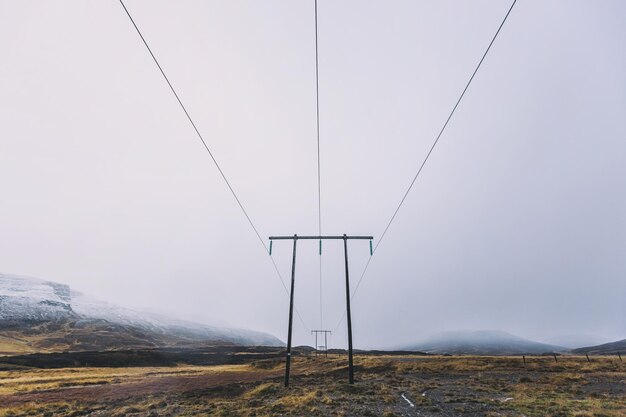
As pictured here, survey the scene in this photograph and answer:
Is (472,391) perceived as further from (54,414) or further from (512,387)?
(54,414)

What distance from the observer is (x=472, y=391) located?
2488 centimetres

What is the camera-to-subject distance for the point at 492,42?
436 inches

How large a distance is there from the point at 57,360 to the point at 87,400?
78.8m

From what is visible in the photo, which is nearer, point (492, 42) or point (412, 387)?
point (492, 42)

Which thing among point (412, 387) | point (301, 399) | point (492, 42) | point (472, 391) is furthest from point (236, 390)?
point (492, 42)

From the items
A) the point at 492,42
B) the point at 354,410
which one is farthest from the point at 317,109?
the point at 354,410

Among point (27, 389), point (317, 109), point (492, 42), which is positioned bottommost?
point (27, 389)

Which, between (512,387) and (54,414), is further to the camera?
(512,387)

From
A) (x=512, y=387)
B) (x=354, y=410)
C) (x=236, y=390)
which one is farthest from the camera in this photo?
(x=236, y=390)

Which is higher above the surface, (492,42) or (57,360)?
(492,42)

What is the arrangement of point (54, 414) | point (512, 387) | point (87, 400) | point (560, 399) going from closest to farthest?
1. point (560, 399)
2. point (54, 414)
3. point (512, 387)
4. point (87, 400)

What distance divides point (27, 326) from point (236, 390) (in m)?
236

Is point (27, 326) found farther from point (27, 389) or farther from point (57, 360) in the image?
point (27, 389)

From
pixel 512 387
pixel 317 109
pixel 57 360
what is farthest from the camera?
pixel 57 360
